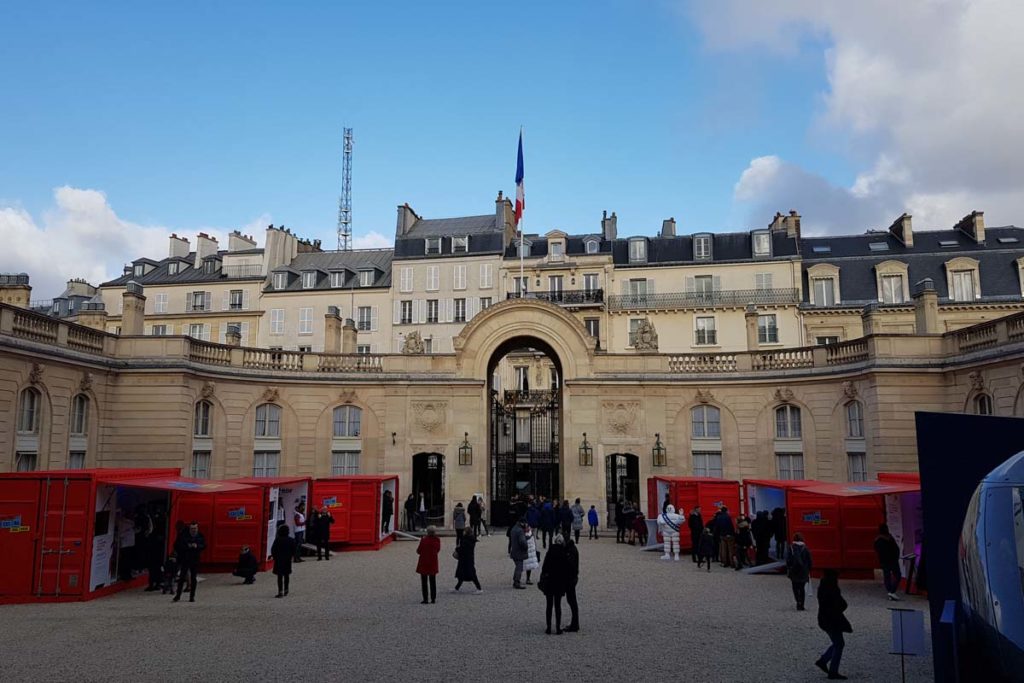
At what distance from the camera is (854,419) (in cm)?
2528

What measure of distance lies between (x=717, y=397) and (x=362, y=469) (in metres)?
13.6

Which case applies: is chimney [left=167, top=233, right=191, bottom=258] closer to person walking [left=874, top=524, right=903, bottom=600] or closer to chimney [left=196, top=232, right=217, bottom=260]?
chimney [left=196, top=232, right=217, bottom=260]

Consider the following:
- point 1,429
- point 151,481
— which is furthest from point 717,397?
point 1,429

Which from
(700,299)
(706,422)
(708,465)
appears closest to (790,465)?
(708,465)

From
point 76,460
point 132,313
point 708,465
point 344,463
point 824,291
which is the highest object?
point 824,291

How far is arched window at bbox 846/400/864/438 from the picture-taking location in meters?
24.9

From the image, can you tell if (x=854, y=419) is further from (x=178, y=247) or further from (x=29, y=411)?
(x=178, y=247)

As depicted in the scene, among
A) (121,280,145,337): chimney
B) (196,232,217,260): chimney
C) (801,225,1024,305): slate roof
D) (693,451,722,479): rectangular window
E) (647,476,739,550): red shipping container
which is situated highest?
(196,232,217,260): chimney

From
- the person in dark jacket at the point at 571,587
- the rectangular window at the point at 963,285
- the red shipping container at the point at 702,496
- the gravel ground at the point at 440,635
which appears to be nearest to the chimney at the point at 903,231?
the rectangular window at the point at 963,285

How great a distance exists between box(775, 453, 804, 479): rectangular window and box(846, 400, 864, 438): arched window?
2040 millimetres

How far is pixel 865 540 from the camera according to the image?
1791 centimetres

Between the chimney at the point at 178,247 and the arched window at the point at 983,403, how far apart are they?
4963 centimetres

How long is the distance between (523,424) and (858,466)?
1047 inches

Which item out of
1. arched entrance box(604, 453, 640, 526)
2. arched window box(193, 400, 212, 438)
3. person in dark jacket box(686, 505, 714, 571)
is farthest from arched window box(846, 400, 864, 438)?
arched window box(193, 400, 212, 438)
